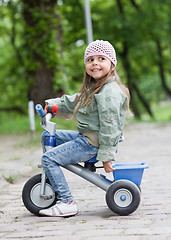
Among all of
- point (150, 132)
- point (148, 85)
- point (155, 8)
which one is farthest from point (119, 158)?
point (148, 85)

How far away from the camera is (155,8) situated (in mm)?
21000

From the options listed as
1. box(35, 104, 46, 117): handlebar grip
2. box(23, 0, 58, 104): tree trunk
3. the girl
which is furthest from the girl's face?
box(23, 0, 58, 104): tree trunk

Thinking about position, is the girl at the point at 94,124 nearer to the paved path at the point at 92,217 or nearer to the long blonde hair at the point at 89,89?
the long blonde hair at the point at 89,89

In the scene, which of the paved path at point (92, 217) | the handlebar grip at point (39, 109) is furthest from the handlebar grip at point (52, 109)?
the paved path at point (92, 217)

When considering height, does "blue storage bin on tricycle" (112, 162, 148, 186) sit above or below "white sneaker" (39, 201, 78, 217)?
above

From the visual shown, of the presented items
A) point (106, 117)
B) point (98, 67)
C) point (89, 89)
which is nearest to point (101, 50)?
point (98, 67)

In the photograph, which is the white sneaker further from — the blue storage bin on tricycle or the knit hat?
the knit hat

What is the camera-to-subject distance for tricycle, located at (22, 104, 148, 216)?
4.08m

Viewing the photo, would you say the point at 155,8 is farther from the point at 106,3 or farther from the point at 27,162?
the point at 27,162

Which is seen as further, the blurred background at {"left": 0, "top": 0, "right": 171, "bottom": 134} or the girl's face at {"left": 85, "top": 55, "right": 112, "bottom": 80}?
the blurred background at {"left": 0, "top": 0, "right": 171, "bottom": 134}

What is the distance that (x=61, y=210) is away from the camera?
13.4 feet

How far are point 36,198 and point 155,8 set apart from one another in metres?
18.0

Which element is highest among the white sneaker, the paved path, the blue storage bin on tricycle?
the blue storage bin on tricycle

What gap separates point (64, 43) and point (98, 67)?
55.7 feet
